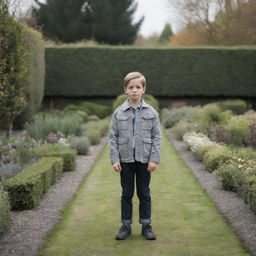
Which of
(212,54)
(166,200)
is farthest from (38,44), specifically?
(166,200)

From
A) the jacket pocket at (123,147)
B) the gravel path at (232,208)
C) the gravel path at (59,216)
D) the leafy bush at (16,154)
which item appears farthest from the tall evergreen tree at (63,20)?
the jacket pocket at (123,147)

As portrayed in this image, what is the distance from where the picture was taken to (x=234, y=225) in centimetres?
512

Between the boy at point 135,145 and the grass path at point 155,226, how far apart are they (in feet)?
0.86

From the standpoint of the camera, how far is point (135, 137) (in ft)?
15.3

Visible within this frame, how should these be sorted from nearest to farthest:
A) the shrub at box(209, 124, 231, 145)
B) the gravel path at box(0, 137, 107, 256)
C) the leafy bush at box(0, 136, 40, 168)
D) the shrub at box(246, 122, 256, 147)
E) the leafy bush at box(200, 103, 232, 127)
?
the gravel path at box(0, 137, 107, 256) < the leafy bush at box(0, 136, 40, 168) < the shrub at box(246, 122, 256, 147) < the shrub at box(209, 124, 231, 145) < the leafy bush at box(200, 103, 232, 127)

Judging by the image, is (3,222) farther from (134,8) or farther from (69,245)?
(134,8)

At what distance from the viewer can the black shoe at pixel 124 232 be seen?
15.5 feet

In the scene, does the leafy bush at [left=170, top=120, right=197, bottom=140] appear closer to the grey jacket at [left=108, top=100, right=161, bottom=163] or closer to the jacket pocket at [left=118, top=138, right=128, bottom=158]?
the grey jacket at [left=108, top=100, right=161, bottom=163]

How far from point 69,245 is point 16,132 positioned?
462 inches

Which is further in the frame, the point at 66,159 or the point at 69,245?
the point at 66,159

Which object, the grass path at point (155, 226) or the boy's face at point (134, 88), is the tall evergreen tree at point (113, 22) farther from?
the boy's face at point (134, 88)

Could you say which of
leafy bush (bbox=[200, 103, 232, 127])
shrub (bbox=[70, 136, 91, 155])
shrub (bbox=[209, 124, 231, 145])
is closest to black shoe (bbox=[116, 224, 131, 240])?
shrub (bbox=[70, 136, 91, 155])

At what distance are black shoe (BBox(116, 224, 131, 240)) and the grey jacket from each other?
2.18 feet

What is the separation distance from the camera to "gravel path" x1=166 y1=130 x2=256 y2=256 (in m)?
4.73
